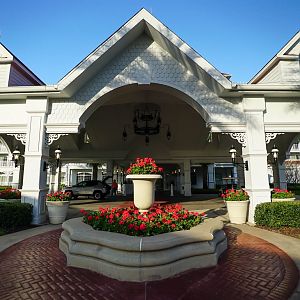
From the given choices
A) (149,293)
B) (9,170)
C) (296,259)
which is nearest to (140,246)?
(149,293)

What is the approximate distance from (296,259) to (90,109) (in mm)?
8426

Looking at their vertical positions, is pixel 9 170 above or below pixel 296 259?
above

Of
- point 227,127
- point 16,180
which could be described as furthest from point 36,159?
point 16,180

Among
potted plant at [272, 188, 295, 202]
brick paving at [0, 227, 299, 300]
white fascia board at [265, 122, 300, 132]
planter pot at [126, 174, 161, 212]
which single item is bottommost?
brick paving at [0, 227, 299, 300]

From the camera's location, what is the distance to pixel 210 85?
30.1 feet

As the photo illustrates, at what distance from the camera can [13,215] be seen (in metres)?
8.06

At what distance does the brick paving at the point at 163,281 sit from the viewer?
11.5 ft

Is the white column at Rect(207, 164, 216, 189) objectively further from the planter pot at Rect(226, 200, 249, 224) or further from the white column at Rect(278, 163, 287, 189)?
the planter pot at Rect(226, 200, 249, 224)

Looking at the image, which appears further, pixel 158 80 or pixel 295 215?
pixel 158 80

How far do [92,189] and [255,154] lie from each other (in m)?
16.0

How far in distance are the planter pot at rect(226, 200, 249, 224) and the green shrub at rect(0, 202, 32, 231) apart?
760 centimetres

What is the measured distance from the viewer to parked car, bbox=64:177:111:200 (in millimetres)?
21359

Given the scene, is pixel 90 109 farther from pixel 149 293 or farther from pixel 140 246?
pixel 149 293

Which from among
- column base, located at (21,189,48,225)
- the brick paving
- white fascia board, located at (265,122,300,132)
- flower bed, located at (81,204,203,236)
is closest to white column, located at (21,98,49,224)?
column base, located at (21,189,48,225)
